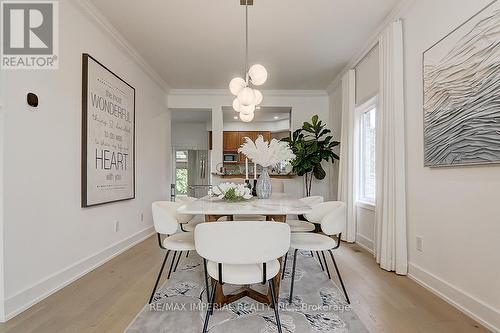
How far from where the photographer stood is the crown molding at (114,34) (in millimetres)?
2789

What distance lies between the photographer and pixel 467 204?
6.73 ft

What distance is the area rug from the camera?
1.81 meters

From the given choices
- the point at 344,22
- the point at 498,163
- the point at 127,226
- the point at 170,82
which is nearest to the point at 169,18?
the point at 344,22

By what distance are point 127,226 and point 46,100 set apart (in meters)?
2.02

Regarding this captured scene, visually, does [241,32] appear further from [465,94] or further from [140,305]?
[140,305]

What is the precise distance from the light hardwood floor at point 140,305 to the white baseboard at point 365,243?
760mm

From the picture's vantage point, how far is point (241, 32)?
3.39 meters

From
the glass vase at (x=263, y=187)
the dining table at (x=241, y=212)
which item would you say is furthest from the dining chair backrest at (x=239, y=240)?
the glass vase at (x=263, y=187)

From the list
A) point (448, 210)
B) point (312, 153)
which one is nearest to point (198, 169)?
point (312, 153)

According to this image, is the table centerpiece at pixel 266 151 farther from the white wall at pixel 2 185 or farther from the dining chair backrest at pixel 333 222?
the white wall at pixel 2 185

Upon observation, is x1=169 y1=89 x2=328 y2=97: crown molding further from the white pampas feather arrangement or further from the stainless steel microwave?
the white pampas feather arrangement

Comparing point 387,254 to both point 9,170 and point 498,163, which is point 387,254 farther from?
point 9,170

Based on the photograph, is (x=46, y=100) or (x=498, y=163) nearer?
(x=498, y=163)

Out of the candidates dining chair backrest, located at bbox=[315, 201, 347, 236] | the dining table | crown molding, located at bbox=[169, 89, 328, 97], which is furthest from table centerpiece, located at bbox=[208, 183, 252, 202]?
crown molding, located at bbox=[169, 89, 328, 97]
